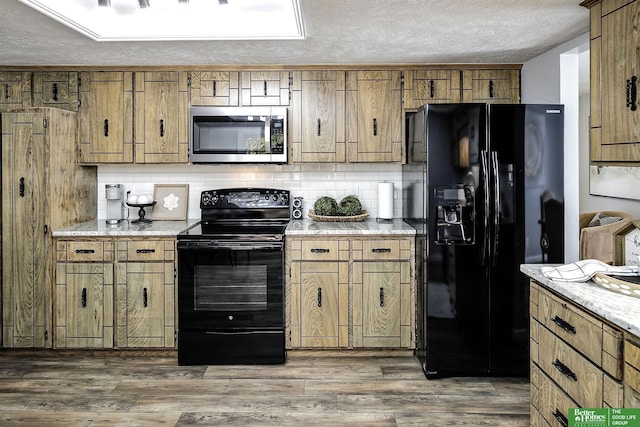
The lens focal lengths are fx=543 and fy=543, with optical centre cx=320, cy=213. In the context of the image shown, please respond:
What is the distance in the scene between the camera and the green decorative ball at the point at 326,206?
448 centimetres

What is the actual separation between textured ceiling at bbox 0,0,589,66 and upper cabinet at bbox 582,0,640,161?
284mm

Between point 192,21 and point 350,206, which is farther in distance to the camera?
point 350,206

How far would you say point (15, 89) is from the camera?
4.39 metres

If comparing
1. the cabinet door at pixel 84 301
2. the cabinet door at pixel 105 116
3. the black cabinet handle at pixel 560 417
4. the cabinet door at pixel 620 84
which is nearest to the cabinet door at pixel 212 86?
the cabinet door at pixel 105 116

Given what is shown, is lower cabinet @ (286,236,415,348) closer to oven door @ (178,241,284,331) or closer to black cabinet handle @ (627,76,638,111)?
oven door @ (178,241,284,331)

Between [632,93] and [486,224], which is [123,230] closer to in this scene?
[486,224]

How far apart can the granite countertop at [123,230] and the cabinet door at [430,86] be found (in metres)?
2.06

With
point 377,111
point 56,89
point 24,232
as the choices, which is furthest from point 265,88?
point 24,232

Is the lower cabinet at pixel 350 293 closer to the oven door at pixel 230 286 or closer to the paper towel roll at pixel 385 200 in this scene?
the oven door at pixel 230 286

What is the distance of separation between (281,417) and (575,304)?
1736mm

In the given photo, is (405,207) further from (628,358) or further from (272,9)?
(628,358)

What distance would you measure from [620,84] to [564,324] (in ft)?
3.87

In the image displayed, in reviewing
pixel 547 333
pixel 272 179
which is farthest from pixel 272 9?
pixel 547 333

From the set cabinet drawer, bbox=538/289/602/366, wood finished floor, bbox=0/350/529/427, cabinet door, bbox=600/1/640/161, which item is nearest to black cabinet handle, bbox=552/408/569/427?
→ cabinet drawer, bbox=538/289/602/366
